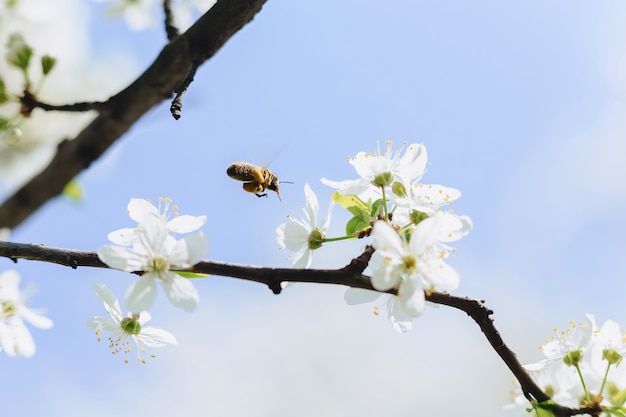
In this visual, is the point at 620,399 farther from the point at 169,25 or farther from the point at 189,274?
the point at 169,25

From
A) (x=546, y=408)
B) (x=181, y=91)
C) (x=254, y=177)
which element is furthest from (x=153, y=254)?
(x=546, y=408)

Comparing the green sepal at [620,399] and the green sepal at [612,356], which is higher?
the green sepal at [612,356]

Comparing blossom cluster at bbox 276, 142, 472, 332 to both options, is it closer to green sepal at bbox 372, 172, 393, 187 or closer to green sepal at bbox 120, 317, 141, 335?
green sepal at bbox 372, 172, 393, 187

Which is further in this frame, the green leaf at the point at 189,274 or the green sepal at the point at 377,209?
the green sepal at the point at 377,209

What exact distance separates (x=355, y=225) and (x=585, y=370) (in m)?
0.75

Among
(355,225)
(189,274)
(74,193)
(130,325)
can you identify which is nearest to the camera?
(189,274)

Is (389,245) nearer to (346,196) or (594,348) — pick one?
(346,196)

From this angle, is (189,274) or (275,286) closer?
(275,286)

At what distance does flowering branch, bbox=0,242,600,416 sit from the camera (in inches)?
54.6

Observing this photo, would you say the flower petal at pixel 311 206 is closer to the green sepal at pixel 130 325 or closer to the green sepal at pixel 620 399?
the green sepal at pixel 130 325

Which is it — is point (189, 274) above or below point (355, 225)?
below

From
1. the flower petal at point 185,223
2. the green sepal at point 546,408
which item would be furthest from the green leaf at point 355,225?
the green sepal at point 546,408

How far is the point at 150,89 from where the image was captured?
1768 millimetres

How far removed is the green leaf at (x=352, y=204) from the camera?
1771 mm
